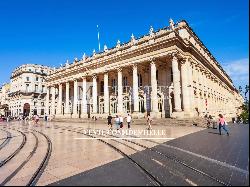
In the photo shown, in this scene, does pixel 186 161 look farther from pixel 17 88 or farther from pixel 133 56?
pixel 17 88

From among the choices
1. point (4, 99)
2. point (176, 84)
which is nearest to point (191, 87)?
point (176, 84)

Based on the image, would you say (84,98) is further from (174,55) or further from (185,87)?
(174,55)

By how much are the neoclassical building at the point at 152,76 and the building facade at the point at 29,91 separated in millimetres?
27948

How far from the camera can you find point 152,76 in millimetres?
31047

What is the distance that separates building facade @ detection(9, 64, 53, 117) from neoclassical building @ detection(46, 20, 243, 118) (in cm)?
2795

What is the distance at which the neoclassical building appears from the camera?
1158 inches

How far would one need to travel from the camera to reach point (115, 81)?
42375 mm

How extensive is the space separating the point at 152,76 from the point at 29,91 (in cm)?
5373

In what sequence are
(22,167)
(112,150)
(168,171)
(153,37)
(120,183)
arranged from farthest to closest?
(153,37), (112,150), (22,167), (168,171), (120,183)

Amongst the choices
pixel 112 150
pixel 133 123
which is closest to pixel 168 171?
pixel 112 150

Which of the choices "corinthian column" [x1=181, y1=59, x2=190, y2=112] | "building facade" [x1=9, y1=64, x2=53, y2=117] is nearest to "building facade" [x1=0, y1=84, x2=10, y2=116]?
"building facade" [x1=9, y1=64, x2=53, y2=117]

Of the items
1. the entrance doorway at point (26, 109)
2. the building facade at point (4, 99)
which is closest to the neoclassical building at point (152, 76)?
the entrance doorway at point (26, 109)

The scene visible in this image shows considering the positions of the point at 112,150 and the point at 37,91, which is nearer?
the point at 112,150

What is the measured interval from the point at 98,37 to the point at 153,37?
54.6 ft
